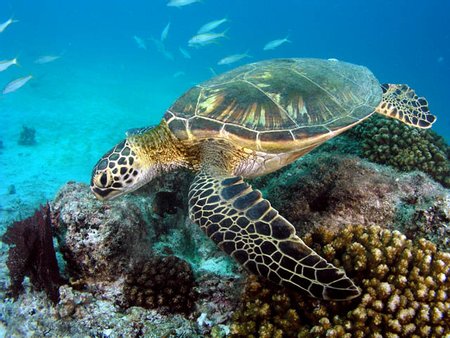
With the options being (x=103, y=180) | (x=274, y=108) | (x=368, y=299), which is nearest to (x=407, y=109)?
(x=274, y=108)

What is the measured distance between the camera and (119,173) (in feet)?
10.7

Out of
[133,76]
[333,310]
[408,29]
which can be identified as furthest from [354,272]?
[408,29]

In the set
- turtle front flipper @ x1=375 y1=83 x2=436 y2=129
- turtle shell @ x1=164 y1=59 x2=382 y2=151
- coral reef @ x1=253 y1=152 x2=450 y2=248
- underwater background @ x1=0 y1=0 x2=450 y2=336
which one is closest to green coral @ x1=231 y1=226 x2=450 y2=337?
coral reef @ x1=253 y1=152 x2=450 y2=248

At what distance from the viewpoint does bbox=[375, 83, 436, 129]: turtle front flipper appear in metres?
3.78

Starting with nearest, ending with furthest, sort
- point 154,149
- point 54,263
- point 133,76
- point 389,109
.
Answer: point 54,263 → point 154,149 → point 389,109 → point 133,76

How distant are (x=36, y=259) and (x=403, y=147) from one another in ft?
15.4

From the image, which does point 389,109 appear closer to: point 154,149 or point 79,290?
point 154,149

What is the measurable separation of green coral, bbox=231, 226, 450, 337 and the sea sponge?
620 mm

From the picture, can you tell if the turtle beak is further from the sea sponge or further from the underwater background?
the underwater background

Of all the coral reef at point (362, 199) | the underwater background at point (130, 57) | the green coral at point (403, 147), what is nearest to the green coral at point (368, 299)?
the coral reef at point (362, 199)

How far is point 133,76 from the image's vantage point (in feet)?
128

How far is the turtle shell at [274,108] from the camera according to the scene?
312cm

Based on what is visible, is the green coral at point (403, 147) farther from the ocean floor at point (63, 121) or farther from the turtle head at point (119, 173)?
the ocean floor at point (63, 121)

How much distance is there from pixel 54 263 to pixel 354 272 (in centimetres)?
282
